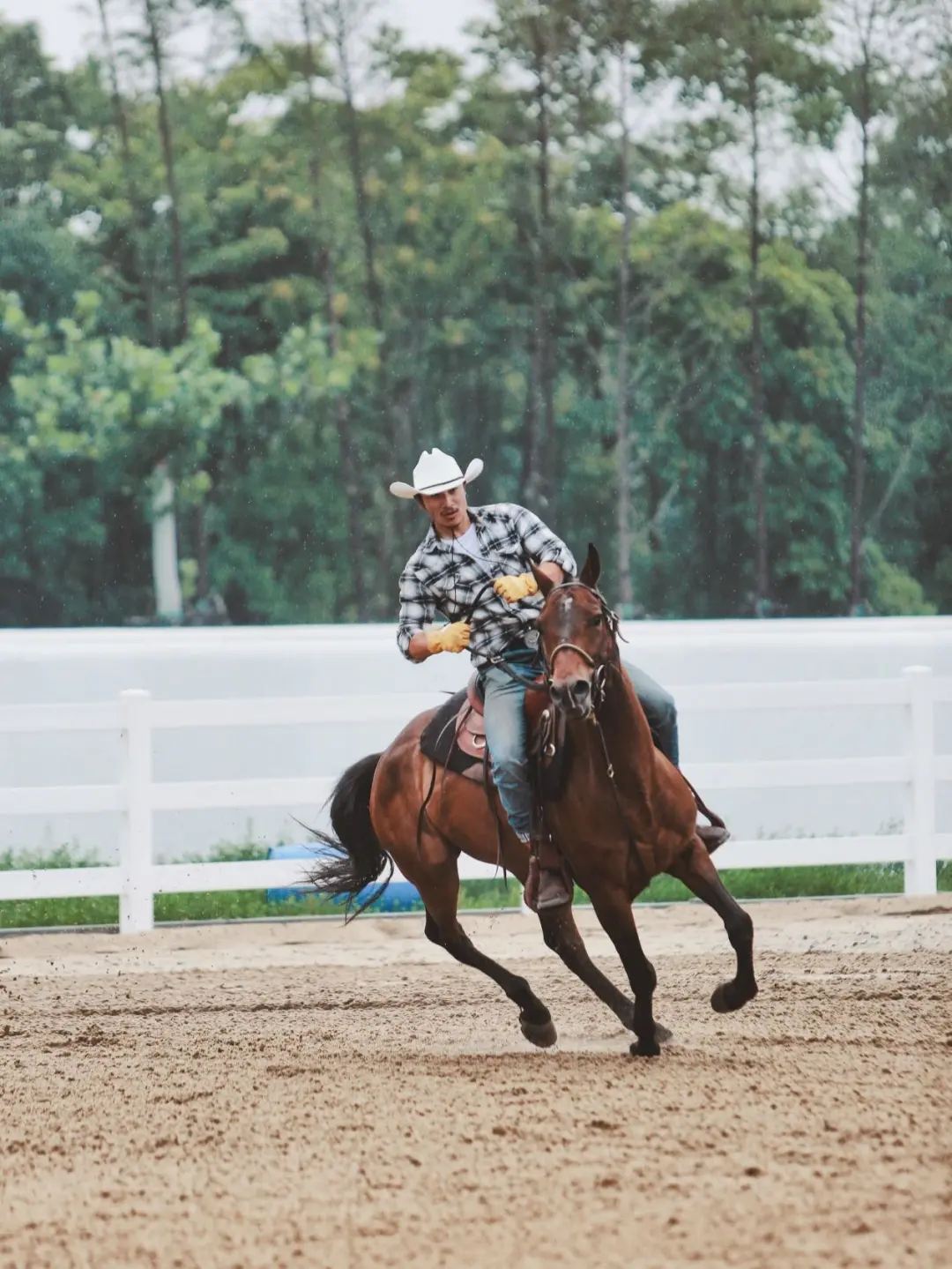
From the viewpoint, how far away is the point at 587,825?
232 inches

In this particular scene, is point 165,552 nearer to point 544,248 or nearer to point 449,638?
point 544,248

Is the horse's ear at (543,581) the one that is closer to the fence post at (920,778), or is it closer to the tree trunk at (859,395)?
the fence post at (920,778)

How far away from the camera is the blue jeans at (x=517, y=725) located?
6.05 metres

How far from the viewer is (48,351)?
17.6 meters

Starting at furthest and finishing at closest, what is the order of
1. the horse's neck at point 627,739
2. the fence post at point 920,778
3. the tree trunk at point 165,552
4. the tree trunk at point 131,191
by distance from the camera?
the tree trunk at point 131,191 → the tree trunk at point 165,552 → the fence post at point 920,778 → the horse's neck at point 627,739

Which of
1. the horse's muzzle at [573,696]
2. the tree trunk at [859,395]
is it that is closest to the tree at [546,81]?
the tree trunk at [859,395]

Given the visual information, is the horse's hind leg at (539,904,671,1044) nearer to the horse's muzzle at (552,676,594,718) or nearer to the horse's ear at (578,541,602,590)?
the horse's muzzle at (552,676,594,718)

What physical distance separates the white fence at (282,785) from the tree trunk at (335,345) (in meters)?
7.62

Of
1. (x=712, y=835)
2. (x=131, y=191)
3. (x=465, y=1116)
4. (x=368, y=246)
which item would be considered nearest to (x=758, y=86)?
(x=368, y=246)

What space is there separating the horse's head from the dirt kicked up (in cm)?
126

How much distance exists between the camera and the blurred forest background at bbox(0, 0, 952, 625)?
697 inches

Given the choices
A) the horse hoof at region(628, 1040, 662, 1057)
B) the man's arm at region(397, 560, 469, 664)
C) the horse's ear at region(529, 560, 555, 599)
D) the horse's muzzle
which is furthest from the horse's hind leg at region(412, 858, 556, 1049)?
the horse's muzzle

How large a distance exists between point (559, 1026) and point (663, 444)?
12.0 m

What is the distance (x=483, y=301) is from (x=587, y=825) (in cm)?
1329
